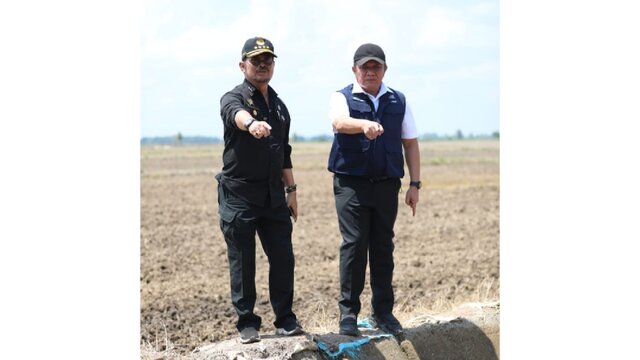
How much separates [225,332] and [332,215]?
940 cm

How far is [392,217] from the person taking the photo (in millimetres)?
5438

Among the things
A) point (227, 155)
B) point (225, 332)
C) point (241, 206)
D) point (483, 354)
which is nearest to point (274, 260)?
point (241, 206)

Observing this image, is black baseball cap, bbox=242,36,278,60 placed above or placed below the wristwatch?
above

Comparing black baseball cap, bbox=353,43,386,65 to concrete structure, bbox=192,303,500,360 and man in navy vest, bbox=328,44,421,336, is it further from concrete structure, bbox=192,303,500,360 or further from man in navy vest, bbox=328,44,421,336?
concrete structure, bbox=192,303,500,360

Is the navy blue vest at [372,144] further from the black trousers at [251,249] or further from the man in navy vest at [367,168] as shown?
the black trousers at [251,249]

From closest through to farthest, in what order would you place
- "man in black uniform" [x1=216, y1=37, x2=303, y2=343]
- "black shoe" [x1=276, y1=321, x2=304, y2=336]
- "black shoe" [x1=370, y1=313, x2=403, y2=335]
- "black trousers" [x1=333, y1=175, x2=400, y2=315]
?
1. "man in black uniform" [x1=216, y1=37, x2=303, y2=343]
2. "black shoe" [x1=276, y1=321, x2=304, y2=336]
3. "black trousers" [x1=333, y1=175, x2=400, y2=315]
4. "black shoe" [x1=370, y1=313, x2=403, y2=335]

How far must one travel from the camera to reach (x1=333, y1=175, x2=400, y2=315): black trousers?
532 cm

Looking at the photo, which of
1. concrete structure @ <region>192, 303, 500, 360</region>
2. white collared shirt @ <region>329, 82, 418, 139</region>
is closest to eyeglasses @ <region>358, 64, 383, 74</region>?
white collared shirt @ <region>329, 82, 418, 139</region>

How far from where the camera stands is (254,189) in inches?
197

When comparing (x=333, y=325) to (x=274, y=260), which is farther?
(x=333, y=325)

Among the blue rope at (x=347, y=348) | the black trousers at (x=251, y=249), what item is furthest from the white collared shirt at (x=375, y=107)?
the blue rope at (x=347, y=348)

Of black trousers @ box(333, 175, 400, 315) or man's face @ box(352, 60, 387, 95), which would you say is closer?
man's face @ box(352, 60, 387, 95)

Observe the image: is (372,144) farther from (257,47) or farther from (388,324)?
(388,324)

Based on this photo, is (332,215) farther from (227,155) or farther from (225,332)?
(227,155)
